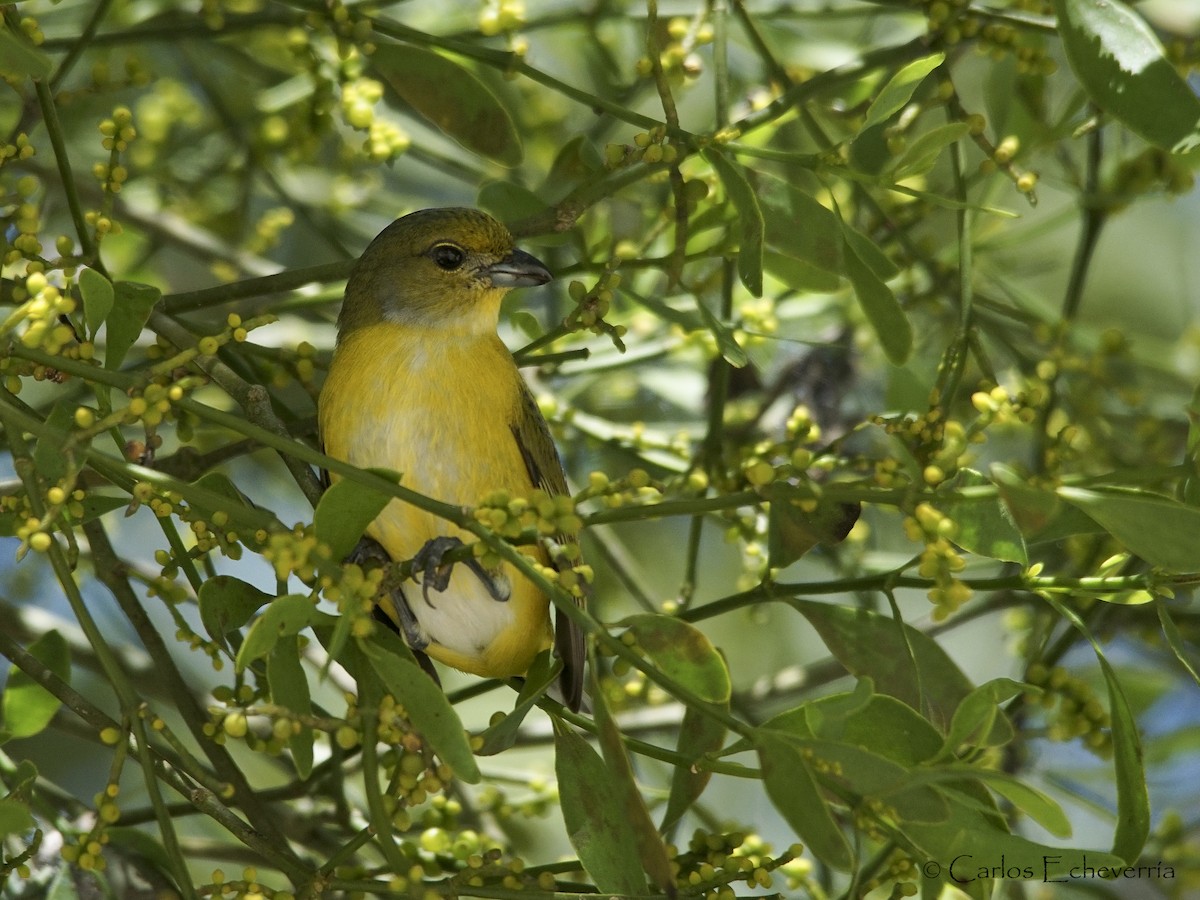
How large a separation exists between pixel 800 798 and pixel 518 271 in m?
1.66

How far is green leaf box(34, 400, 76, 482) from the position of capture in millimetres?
1937

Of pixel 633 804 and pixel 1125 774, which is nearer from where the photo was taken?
pixel 633 804

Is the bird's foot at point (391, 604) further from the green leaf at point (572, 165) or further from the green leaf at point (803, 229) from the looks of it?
the green leaf at point (803, 229)

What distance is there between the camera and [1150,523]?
1.74 m

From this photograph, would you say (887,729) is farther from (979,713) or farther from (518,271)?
(518,271)

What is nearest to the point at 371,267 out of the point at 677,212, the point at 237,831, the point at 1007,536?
the point at 677,212

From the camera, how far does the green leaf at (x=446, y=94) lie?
2.69 meters

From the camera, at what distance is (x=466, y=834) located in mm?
2529

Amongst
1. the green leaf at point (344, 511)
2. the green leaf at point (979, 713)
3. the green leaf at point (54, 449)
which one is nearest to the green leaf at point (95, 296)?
the green leaf at point (54, 449)

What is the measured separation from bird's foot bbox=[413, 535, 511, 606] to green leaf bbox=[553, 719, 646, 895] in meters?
0.34

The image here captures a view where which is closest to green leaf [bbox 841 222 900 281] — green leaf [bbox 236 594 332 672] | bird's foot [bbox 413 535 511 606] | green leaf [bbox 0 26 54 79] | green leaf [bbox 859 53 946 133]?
green leaf [bbox 859 53 946 133]

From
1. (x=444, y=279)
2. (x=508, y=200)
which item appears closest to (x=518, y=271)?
(x=444, y=279)

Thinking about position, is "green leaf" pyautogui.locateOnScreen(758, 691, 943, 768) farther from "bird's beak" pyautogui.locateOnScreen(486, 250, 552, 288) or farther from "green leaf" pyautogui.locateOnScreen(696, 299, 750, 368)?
"bird's beak" pyautogui.locateOnScreen(486, 250, 552, 288)

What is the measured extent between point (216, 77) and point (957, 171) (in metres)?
2.88
